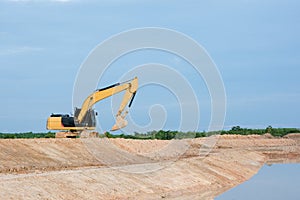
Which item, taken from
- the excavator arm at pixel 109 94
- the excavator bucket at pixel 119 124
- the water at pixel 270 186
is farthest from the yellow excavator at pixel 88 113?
the water at pixel 270 186

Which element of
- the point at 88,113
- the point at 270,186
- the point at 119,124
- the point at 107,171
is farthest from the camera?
the point at 88,113

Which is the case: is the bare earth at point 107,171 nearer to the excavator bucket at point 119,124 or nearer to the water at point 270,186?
the water at point 270,186

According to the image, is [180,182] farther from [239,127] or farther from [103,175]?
[239,127]

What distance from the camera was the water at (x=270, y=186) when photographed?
32.9 m

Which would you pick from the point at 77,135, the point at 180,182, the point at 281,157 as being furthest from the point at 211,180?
the point at 281,157

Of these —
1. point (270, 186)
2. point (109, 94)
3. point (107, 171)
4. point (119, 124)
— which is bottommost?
point (270, 186)

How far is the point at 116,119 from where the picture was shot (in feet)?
149

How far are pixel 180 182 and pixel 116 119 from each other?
12.0 meters

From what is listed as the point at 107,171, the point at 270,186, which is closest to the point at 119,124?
the point at 270,186

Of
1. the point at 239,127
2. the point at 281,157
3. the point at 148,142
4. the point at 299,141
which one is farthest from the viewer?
the point at 239,127

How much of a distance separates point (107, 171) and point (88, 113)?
1584 centimetres

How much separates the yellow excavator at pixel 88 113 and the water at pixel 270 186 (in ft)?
39.3

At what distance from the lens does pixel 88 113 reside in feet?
154

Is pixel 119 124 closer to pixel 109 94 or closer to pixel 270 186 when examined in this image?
pixel 109 94
